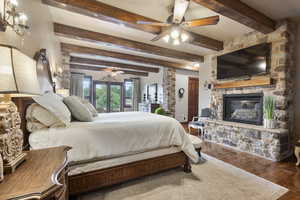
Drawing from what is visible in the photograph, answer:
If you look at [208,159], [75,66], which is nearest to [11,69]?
[208,159]

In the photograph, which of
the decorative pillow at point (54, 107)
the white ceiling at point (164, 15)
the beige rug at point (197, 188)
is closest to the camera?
the decorative pillow at point (54, 107)

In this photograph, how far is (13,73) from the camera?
740 mm

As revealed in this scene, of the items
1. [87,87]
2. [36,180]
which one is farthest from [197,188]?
[87,87]

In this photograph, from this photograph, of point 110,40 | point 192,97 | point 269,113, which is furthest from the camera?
point 192,97

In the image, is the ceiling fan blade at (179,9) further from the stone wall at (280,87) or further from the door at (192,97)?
the door at (192,97)

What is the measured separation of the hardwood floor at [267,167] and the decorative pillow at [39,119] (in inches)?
110

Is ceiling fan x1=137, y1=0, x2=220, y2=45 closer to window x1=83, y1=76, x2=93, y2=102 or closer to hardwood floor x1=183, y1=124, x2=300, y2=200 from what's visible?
hardwood floor x1=183, y1=124, x2=300, y2=200

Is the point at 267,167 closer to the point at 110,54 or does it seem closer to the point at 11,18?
the point at 11,18

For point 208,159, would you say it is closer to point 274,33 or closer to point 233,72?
point 233,72

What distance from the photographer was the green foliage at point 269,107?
287 centimetres

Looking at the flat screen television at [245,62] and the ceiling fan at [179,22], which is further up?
the ceiling fan at [179,22]

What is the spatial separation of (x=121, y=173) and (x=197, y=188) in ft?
3.35

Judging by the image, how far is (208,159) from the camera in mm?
2791

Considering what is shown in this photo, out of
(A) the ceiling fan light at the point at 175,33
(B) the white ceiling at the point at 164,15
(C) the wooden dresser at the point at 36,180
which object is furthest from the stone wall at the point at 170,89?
(C) the wooden dresser at the point at 36,180
